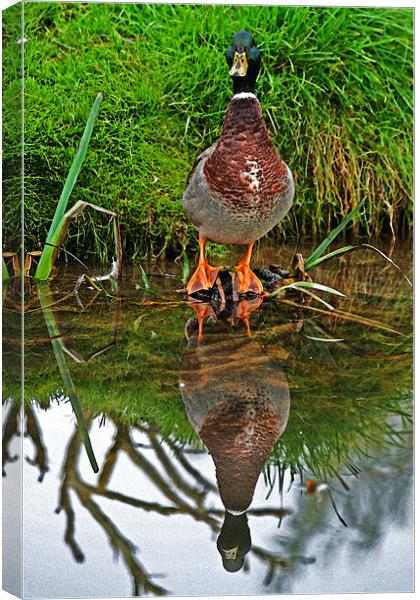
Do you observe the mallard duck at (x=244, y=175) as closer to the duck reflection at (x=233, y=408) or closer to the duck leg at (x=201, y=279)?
the duck leg at (x=201, y=279)

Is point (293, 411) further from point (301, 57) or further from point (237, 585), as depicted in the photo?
point (301, 57)

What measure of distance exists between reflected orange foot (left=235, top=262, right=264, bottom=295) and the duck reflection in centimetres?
28

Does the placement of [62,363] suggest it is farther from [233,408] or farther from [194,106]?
Result: [194,106]

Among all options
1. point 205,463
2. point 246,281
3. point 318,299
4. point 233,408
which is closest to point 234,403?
point 233,408

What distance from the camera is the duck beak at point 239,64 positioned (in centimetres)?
218

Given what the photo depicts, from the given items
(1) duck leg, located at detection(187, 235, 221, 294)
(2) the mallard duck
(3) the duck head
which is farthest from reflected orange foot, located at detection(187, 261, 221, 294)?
(3) the duck head

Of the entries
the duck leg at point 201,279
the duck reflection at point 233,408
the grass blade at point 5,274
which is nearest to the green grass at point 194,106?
the duck leg at point 201,279

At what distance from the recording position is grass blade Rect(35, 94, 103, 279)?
2.20m

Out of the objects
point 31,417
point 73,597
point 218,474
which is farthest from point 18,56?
point 73,597

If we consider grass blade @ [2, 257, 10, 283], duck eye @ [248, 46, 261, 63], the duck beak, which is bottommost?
grass blade @ [2, 257, 10, 283]

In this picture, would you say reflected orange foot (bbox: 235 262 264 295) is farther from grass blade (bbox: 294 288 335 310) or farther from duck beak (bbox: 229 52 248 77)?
duck beak (bbox: 229 52 248 77)

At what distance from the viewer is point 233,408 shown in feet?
5.64

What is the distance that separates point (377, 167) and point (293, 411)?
142 centimetres

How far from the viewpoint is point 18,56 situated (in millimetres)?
1628
